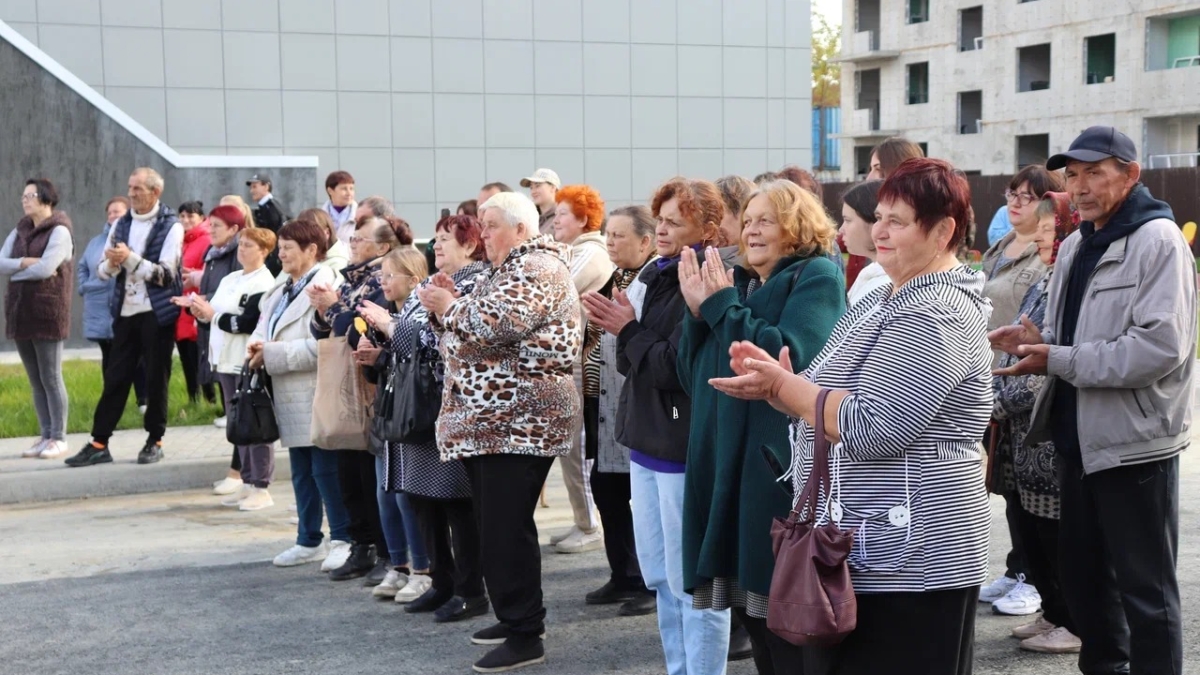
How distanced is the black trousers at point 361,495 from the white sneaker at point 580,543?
1.14 metres

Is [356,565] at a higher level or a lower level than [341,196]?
lower

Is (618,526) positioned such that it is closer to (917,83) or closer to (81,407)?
(81,407)

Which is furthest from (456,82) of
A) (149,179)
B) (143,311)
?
(143,311)

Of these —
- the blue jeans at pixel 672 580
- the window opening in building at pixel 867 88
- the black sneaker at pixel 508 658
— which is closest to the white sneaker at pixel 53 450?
the black sneaker at pixel 508 658

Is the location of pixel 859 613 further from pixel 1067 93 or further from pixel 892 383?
pixel 1067 93

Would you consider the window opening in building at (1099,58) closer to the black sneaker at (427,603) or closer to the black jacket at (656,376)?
the black sneaker at (427,603)

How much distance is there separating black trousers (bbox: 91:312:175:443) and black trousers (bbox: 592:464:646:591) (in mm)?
5073

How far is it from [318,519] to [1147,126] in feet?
148

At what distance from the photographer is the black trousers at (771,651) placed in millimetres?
3996

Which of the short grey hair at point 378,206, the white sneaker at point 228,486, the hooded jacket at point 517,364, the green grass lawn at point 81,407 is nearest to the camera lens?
the hooded jacket at point 517,364

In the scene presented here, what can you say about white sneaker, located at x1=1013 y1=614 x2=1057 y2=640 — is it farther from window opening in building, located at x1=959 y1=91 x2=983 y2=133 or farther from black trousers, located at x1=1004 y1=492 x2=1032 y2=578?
window opening in building, located at x1=959 y1=91 x2=983 y2=133

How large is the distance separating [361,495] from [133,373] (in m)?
4.13

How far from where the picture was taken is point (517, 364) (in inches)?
229

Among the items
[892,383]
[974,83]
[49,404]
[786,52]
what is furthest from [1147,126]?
[892,383]
